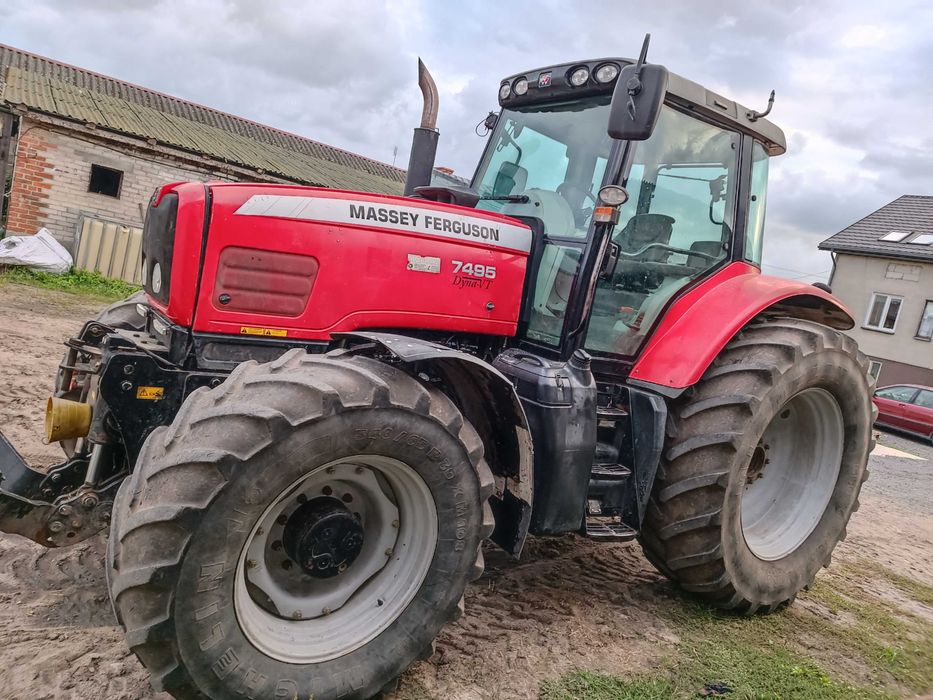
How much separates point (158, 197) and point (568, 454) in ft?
6.86

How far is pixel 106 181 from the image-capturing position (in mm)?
13602

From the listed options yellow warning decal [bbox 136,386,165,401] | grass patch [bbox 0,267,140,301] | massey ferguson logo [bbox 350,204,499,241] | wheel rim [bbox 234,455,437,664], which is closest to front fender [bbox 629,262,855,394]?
massey ferguson logo [bbox 350,204,499,241]

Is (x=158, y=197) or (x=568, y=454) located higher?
(x=158, y=197)

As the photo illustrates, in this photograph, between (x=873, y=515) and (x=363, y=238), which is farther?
(x=873, y=515)

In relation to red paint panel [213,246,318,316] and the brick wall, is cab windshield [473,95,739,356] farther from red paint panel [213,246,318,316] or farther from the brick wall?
the brick wall

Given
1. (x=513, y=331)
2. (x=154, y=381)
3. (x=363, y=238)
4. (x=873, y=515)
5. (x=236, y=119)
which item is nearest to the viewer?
(x=154, y=381)

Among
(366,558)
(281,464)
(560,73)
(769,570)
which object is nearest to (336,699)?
(366,558)

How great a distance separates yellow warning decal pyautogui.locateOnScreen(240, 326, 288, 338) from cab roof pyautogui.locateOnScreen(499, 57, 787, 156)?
1.86 m

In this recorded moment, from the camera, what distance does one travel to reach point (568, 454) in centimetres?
301

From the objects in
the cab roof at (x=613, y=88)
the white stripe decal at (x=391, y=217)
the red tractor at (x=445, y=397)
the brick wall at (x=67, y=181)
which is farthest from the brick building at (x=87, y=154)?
the white stripe decal at (x=391, y=217)

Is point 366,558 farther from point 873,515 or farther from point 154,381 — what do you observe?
point 873,515

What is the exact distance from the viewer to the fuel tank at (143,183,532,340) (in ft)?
8.86

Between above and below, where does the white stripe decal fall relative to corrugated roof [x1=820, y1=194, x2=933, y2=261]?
below

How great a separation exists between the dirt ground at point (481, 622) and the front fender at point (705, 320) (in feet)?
3.78
